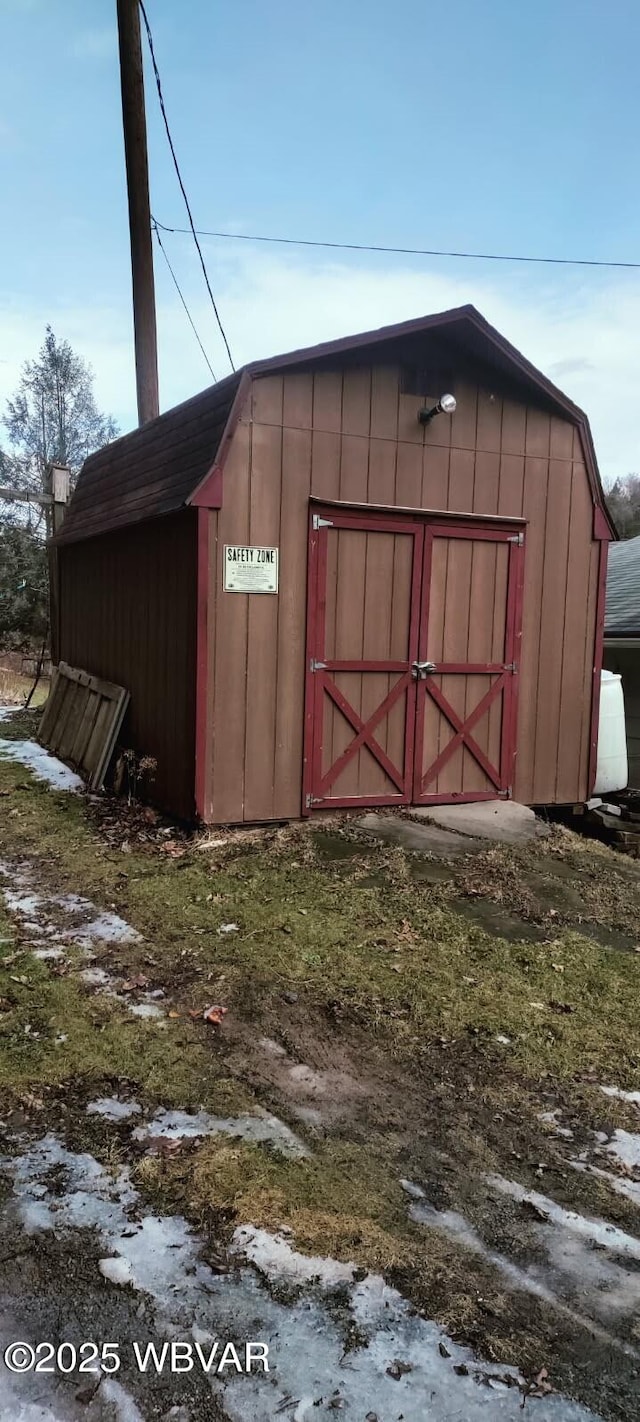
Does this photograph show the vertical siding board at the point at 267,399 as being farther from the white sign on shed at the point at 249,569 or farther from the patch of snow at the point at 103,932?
the patch of snow at the point at 103,932

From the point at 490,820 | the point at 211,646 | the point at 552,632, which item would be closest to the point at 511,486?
the point at 552,632

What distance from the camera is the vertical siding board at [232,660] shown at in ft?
18.9

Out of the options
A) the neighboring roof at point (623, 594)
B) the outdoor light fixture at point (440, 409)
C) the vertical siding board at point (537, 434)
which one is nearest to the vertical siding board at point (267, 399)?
the outdoor light fixture at point (440, 409)

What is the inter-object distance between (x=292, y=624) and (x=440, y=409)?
1889mm

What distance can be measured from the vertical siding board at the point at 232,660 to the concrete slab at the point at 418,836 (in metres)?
0.96

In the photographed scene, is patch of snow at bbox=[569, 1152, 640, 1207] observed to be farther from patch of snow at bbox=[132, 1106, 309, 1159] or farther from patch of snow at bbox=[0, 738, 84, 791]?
patch of snow at bbox=[0, 738, 84, 791]

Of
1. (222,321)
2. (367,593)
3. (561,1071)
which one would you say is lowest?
(561,1071)

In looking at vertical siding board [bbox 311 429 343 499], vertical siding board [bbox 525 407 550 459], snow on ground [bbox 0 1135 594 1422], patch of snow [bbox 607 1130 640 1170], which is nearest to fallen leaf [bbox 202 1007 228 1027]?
snow on ground [bbox 0 1135 594 1422]

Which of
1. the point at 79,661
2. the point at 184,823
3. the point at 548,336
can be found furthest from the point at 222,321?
the point at 184,823

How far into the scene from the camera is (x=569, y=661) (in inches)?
279

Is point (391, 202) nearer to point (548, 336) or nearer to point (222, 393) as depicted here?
point (548, 336)

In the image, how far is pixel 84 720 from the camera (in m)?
8.62

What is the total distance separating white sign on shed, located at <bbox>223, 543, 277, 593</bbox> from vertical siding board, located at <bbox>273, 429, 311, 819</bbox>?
0.29 feet

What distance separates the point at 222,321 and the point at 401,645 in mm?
8866
